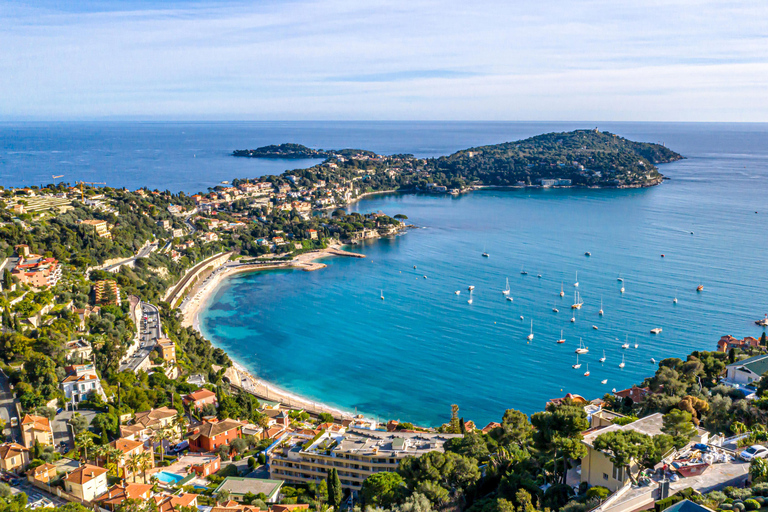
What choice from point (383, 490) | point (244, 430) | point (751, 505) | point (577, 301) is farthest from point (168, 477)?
point (577, 301)

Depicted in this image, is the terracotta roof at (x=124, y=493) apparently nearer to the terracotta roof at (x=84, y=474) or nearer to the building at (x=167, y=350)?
the terracotta roof at (x=84, y=474)

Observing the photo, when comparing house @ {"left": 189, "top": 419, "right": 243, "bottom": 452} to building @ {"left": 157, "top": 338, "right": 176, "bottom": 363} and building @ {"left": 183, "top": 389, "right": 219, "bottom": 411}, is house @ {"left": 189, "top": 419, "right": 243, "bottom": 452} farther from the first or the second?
building @ {"left": 157, "top": 338, "right": 176, "bottom": 363}

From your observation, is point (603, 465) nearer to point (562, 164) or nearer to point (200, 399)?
point (200, 399)

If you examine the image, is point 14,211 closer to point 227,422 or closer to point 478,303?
point 227,422

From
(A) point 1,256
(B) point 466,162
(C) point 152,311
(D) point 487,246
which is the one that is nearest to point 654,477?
(C) point 152,311

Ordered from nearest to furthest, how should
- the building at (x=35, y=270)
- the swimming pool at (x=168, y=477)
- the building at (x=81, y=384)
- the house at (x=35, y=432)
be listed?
1. the swimming pool at (x=168, y=477)
2. the house at (x=35, y=432)
3. the building at (x=81, y=384)
4. the building at (x=35, y=270)

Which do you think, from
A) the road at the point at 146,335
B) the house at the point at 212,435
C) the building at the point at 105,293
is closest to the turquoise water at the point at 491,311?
the road at the point at 146,335
